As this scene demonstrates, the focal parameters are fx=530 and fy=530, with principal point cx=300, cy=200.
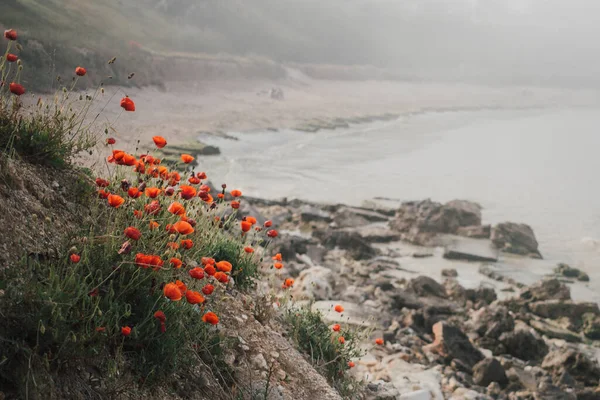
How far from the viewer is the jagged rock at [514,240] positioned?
14.3 m

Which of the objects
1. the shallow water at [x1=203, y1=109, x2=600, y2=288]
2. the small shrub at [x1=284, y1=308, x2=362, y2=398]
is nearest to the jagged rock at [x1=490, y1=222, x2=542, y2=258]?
the shallow water at [x1=203, y1=109, x2=600, y2=288]

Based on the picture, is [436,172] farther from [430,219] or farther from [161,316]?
[161,316]

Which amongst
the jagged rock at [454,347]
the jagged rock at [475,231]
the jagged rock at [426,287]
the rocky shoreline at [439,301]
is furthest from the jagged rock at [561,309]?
the jagged rock at [475,231]

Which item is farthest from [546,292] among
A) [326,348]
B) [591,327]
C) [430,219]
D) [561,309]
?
[326,348]

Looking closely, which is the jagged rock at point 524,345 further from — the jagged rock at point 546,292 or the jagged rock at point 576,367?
the jagged rock at point 546,292

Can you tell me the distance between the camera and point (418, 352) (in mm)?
7996

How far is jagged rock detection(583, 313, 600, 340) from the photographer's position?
9.84 m

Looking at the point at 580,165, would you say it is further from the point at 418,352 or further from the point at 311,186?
the point at 418,352

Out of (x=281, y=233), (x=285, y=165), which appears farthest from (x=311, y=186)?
(x=281, y=233)

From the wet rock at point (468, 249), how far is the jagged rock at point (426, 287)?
313 centimetres

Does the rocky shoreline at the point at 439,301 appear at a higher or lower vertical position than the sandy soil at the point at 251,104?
lower

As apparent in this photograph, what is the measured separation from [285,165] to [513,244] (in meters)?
9.72

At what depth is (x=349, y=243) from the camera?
12984mm

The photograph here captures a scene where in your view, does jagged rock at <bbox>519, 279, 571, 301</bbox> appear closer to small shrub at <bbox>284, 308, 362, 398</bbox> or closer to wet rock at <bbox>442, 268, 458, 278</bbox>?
wet rock at <bbox>442, 268, 458, 278</bbox>
